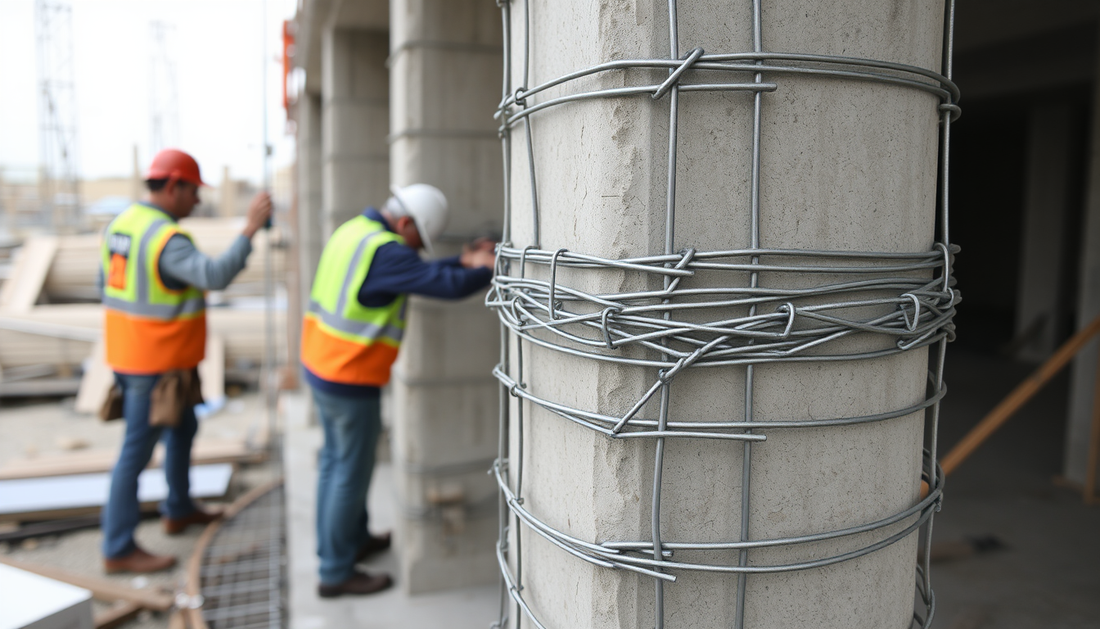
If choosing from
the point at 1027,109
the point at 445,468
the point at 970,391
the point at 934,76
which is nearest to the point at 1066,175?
the point at 1027,109

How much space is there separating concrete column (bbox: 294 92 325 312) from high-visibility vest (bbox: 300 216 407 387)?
4.41 meters

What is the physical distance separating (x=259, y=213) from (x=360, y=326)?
1.45 metres

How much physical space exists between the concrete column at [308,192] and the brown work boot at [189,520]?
10.2 ft

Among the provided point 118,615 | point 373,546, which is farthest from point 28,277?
point 373,546

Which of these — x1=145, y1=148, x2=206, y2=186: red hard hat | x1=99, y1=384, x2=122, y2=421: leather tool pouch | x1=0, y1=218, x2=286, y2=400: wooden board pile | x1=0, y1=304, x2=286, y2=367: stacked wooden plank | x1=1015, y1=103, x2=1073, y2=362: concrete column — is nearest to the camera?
x1=145, y1=148, x2=206, y2=186: red hard hat

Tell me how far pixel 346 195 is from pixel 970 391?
7.65m

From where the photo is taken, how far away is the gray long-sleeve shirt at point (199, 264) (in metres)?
4.38

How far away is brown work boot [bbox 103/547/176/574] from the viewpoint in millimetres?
4582

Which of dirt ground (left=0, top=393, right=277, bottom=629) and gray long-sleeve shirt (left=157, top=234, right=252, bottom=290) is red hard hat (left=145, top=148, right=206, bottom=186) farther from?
dirt ground (left=0, top=393, right=277, bottom=629)

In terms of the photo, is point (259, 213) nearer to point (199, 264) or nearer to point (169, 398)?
point (199, 264)

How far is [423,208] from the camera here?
11.8ft

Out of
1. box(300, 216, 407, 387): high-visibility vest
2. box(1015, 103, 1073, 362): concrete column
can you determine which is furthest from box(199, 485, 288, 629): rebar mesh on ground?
box(1015, 103, 1073, 362): concrete column

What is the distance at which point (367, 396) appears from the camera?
3.87 meters

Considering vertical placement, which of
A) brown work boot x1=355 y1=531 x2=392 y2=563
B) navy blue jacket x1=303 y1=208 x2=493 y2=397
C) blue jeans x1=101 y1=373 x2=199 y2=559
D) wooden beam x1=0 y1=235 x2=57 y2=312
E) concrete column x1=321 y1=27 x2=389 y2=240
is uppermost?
concrete column x1=321 y1=27 x2=389 y2=240
